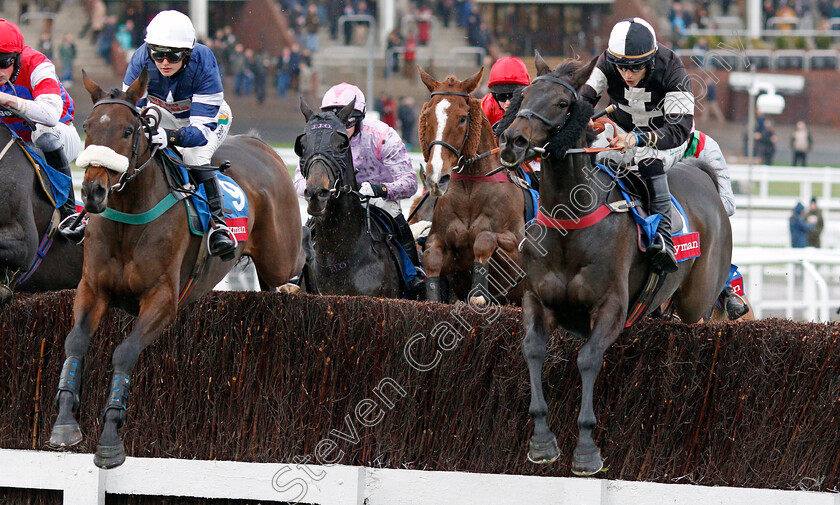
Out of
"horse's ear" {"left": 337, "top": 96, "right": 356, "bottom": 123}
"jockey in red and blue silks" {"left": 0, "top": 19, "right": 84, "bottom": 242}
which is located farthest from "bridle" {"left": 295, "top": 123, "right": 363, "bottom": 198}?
"jockey in red and blue silks" {"left": 0, "top": 19, "right": 84, "bottom": 242}

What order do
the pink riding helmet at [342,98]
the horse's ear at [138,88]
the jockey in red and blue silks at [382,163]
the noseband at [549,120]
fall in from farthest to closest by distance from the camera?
the jockey in red and blue silks at [382,163]
the pink riding helmet at [342,98]
the horse's ear at [138,88]
the noseband at [549,120]

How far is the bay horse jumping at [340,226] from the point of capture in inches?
257

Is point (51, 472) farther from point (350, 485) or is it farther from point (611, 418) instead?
point (611, 418)

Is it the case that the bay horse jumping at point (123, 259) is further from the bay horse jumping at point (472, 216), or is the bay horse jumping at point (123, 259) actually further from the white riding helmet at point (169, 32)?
the bay horse jumping at point (472, 216)

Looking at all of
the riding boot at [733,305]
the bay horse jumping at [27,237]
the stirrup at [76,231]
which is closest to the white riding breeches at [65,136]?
the bay horse jumping at [27,237]

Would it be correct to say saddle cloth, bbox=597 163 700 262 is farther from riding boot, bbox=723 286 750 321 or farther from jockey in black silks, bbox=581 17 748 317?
riding boot, bbox=723 286 750 321

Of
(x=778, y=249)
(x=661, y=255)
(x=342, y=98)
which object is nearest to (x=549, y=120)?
(x=661, y=255)

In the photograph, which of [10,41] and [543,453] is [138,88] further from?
[543,453]

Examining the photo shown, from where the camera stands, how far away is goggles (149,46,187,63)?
Answer: 5504mm

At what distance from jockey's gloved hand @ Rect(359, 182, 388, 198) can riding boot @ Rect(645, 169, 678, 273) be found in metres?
1.87

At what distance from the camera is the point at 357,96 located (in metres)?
7.15

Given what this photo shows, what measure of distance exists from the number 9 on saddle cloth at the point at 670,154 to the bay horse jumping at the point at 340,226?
1.55 metres

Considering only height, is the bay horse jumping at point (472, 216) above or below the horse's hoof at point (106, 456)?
above

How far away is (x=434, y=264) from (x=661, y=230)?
1892 millimetres
